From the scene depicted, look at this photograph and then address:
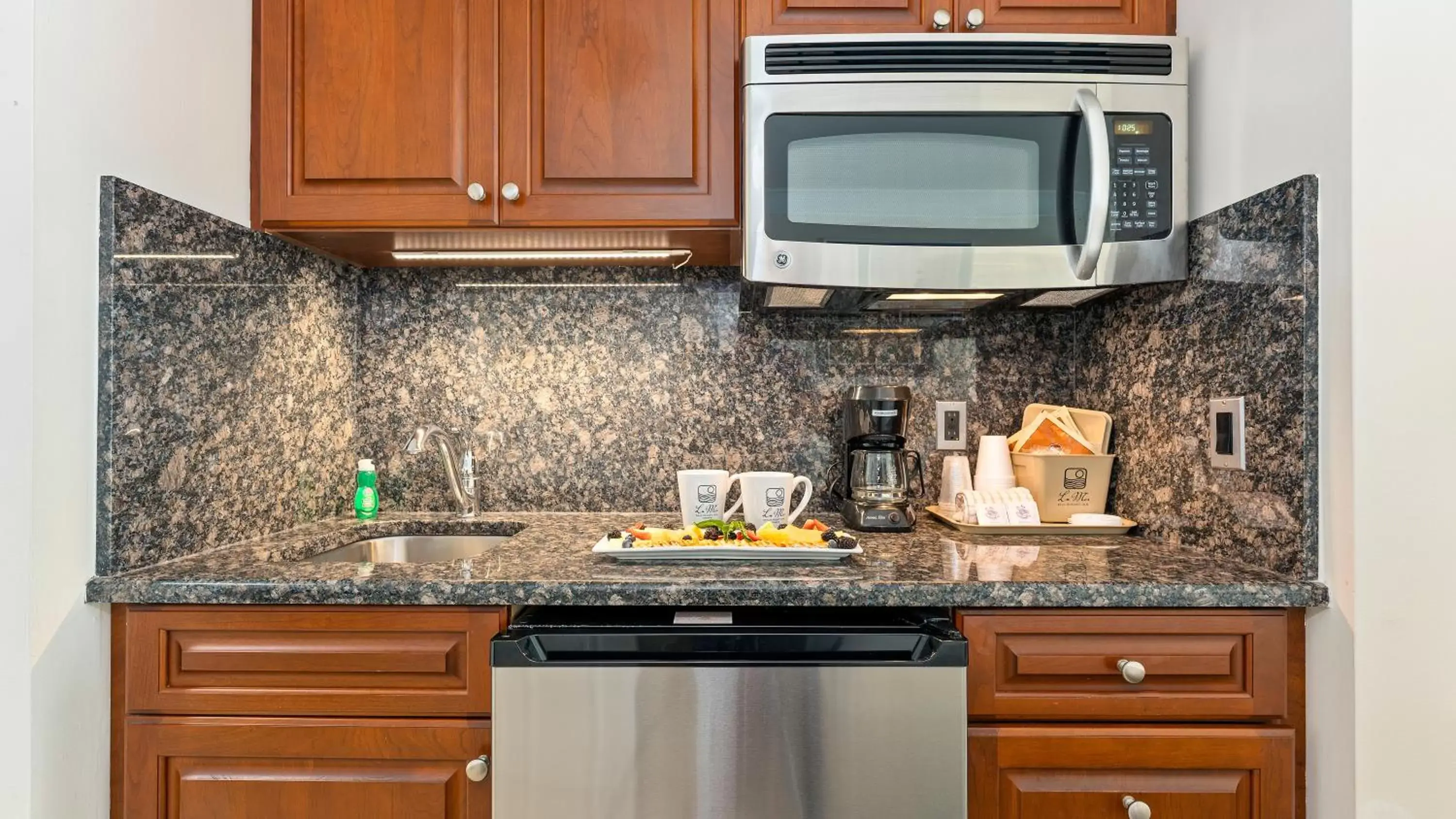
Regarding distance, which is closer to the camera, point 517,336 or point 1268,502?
point 1268,502

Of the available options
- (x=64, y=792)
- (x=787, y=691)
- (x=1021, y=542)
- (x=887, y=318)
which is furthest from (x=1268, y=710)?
(x=64, y=792)

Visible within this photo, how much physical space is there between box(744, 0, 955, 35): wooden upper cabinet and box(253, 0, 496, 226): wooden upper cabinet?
0.50 meters

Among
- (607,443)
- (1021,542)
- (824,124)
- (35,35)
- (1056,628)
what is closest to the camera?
(35,35)

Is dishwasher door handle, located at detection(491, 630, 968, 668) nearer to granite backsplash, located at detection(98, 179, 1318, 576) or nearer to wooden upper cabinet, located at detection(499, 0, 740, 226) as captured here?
granite backsplash, located at detection(98, 179, 1318, 576)

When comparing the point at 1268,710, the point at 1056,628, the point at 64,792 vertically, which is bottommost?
the point at 64,792

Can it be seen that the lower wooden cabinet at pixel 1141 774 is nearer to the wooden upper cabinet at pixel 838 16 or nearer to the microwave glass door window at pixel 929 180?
the microwave glass door window at pixel 929 180

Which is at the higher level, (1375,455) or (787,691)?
(1375,455)

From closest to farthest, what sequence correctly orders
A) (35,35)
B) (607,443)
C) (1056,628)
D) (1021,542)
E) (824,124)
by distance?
(35,35) < (1056,628) < (824,124) < (1021,542) < (607,443)

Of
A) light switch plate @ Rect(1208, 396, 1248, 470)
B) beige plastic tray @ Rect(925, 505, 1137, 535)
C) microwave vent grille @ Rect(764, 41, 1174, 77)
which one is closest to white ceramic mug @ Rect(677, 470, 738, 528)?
beige plastic tray @ Rect(925, 505, 1137, 535)

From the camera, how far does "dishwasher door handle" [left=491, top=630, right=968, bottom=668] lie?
3.83ft

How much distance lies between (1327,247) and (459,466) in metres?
1.67

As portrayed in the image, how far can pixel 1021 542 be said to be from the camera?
1566 mm

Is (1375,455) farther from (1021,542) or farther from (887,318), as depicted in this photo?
(887,318)

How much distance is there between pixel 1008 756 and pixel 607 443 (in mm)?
1082
